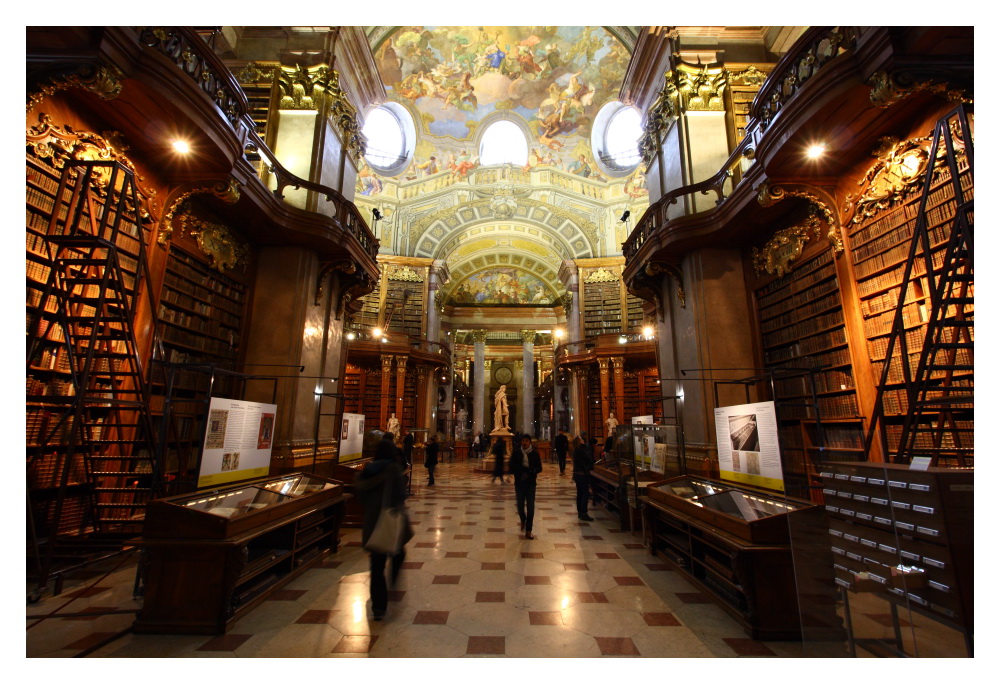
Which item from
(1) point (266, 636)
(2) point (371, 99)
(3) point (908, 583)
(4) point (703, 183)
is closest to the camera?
(3) point (908, 583)

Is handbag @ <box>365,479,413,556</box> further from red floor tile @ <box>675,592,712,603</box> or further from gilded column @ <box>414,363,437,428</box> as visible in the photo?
gilded column @ <box>414,363,437,428</box>

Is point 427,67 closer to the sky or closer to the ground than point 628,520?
closer to the sky

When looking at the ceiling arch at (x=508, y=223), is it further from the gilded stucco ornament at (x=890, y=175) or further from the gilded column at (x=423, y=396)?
the gilded stucco ornament at (x=890, y=175)

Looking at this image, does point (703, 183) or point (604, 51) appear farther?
point (604, 51)

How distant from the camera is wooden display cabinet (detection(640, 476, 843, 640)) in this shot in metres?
2.41

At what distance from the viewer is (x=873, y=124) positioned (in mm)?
4379

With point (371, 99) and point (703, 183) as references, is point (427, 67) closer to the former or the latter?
point (371, 99)

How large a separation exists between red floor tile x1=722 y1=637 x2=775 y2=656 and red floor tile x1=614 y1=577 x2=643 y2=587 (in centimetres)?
104

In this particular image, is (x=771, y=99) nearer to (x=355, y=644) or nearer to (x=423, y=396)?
(x=355, y=644)

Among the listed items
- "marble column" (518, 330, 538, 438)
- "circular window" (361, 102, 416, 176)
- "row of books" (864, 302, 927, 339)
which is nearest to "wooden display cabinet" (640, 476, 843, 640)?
"row of books" (864, 302, 927, 339)

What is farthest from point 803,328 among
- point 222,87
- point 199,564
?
point 222,87
